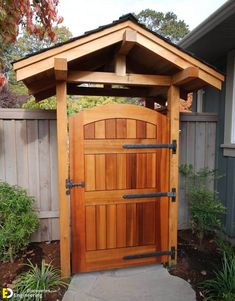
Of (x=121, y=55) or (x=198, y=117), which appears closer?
(x=121, y=55)

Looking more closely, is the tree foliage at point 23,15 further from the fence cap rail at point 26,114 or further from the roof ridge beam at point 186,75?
the roof ridge beam at point 186,75

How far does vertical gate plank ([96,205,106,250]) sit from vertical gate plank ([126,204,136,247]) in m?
0.27

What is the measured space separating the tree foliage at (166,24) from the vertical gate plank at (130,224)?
16.7 metres

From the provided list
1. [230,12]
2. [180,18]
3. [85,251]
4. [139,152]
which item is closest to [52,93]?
[139,152]

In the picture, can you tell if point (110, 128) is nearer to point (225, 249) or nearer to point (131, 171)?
point (131, 171)

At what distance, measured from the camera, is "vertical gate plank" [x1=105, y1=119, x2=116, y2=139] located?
260 cm

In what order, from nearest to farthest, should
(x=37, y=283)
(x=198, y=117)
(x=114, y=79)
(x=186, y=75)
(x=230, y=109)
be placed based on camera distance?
(x=37, y=283), (x=186, y=75), (x=114, y=79), (x=230, y=109), (x=198, y=117)

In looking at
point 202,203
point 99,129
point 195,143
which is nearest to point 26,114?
point 99,129

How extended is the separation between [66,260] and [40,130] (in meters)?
1.69

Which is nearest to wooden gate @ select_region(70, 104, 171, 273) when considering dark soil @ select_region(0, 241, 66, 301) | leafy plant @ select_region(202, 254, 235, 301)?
dark soil @ select_region(0, 241, 66, 301)

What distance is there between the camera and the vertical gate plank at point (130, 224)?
2.75 meters

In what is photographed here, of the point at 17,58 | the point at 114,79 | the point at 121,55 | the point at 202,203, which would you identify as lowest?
the point at 202,203

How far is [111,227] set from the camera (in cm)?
271

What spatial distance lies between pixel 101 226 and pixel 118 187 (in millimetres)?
485
